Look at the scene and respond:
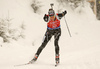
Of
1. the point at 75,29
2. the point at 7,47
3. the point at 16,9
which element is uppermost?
the point at 16,9

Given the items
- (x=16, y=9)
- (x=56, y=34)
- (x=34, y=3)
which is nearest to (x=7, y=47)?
(x=56, y=34)

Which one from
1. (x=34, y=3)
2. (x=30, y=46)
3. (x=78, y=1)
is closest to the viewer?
(x=30, y=46)

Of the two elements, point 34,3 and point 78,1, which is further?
point 78,1

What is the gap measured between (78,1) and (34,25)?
5.65 m

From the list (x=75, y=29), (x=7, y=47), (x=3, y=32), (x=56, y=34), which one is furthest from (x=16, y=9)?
(x=56, y=34)

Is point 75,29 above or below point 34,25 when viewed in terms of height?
below

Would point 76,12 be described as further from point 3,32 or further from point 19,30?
point 3,32

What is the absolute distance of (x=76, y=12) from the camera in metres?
12.7

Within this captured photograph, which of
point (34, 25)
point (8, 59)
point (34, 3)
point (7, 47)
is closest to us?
point (8, 59)

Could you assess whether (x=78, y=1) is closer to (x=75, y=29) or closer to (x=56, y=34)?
(x=75, y=29)

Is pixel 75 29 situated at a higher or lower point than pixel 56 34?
lower

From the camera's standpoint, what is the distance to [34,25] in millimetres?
9367

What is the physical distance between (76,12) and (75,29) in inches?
103

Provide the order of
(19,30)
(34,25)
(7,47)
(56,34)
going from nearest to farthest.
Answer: (56,34), (7,47), (19,30), (34,25)
